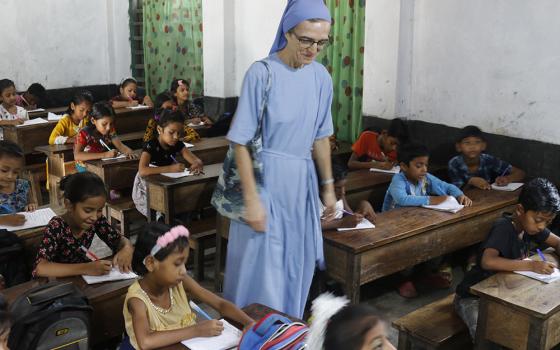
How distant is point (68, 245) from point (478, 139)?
2784 mm

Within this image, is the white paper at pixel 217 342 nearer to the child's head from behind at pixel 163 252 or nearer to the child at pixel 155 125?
the child's head from behind at pixel 163 252

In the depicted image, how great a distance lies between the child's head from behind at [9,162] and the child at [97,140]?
135cm

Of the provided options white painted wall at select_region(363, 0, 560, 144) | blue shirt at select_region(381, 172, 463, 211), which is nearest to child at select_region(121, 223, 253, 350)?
blue shirt at select_region(381, 172, 463, 211)

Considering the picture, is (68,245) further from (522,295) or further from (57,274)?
(522,295)

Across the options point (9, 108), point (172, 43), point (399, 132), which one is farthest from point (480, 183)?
point (172, 43)

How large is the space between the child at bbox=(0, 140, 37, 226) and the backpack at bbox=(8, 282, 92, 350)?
101 cm

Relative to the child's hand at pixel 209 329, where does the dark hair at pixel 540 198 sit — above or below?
above

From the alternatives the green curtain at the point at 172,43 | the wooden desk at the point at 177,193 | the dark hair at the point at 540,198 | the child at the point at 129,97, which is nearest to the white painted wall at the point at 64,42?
the green curtain at the point at 172,43

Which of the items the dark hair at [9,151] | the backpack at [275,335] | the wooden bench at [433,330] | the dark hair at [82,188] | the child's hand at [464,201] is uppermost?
the dark hair at [9,151]

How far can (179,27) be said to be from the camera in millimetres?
7758

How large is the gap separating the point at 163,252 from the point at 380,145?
A: 3.01 meters

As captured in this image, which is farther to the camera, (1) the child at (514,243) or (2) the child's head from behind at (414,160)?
(2) the child's head from behind at (414,160)

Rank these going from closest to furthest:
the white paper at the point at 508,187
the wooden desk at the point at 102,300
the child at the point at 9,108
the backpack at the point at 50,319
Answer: the backpack at the point at 50,319
the wooden desk at the point at 102,300
the white paper at the point at 508,187
the child at the point at 9,108

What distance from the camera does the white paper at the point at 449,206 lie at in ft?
11.2
